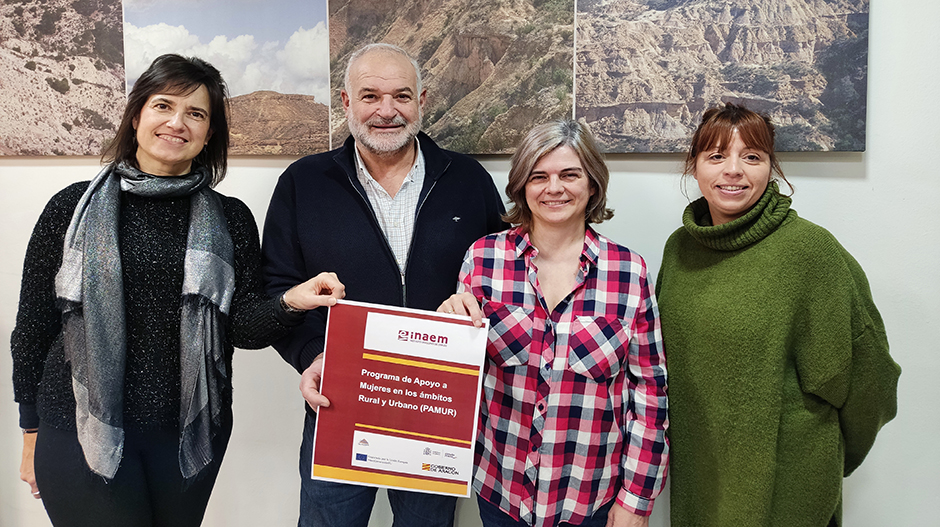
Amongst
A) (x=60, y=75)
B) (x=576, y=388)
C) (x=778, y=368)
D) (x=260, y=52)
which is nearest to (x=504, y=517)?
(x=576, y=388)

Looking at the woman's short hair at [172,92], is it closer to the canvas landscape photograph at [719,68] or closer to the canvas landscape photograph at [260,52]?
the canvas landscape photograph at [260,52]

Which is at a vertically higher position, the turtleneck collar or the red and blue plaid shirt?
the turtleneck collar

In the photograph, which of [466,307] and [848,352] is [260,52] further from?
[848,352]

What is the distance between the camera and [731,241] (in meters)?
1.23

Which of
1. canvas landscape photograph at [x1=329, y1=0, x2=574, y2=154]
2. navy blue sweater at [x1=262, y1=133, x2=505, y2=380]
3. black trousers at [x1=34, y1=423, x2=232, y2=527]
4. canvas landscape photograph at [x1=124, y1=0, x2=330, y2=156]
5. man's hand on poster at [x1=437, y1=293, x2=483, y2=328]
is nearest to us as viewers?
man's hand on poster at [x1=437, y1=293, x2=483, y2=328]

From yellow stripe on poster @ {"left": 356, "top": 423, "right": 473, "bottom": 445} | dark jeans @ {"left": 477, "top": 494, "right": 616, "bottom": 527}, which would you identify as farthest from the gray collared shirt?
dark jeans @ {"left": 477, "top": 494, "right": 616, "bottom": 527}

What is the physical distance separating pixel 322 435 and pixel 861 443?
1.31m

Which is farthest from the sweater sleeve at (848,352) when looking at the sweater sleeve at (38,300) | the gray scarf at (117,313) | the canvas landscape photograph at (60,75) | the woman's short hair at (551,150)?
the canvas landscape photograph at (60,75)

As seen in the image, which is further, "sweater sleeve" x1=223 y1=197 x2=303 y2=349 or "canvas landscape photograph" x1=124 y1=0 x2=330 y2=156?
"canvas landscape photograph" x1=124 y1=0 x2=330 y2=156

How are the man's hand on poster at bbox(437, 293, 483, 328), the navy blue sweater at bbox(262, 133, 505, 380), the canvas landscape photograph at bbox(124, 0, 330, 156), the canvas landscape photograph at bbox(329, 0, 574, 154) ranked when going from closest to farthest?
the man's hand on poster at bbox(437, 293, 483, 328) < the navy blue sweater at bbox(262, 133, 505, 380) < the canvas landscape photograph at bbox(329, 0, 574, 154) < the canvas landscape photograph at bbox(124, 0, 330, 156)

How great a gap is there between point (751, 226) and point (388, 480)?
1.04 m

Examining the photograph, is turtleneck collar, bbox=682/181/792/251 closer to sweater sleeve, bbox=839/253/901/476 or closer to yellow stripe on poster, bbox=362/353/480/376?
sweater sleeve, bbox=839/253/901/476

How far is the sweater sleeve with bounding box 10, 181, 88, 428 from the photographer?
1284 millimetres

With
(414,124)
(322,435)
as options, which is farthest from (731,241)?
(322,435)
